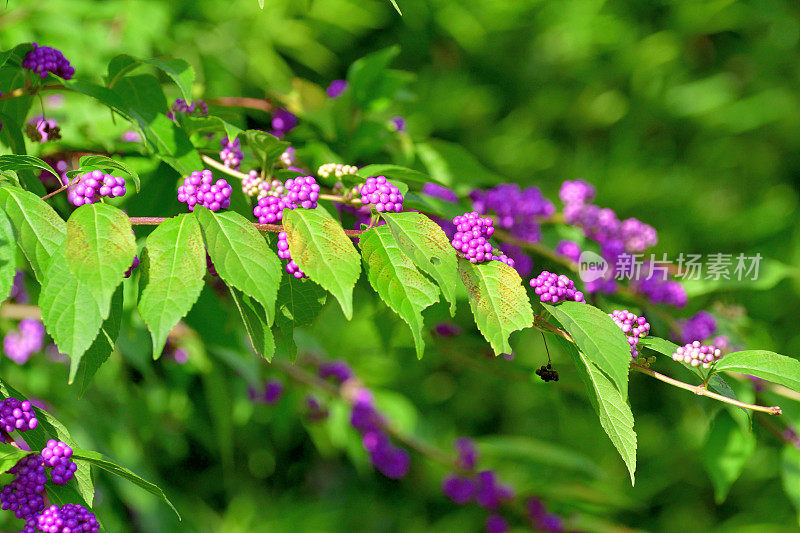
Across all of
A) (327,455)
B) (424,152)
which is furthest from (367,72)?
(327,455)

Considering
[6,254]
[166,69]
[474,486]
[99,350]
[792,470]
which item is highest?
[166,69]

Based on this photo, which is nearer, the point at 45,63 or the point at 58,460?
the point at 58,460

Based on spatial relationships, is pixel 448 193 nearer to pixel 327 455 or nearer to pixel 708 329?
pixel 708 329

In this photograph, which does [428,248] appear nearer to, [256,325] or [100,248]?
[256,325]

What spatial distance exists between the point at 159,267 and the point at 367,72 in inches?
24.2

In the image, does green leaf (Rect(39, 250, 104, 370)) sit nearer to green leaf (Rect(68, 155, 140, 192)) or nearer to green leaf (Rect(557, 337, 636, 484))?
green leaf (Rect(68, 155, 140, 192))

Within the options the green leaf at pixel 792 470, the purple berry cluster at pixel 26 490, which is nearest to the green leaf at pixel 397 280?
the purple berry cluster at pixel 26 490

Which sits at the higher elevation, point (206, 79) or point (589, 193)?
point (589, 193)

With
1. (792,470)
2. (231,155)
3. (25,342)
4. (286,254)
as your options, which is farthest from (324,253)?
(25,342)

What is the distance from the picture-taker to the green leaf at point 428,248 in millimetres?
646

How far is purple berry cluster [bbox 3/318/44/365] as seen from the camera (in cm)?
151

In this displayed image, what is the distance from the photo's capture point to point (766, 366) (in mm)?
703

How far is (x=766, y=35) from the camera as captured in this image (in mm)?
3260

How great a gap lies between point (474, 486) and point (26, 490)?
1242 mm
